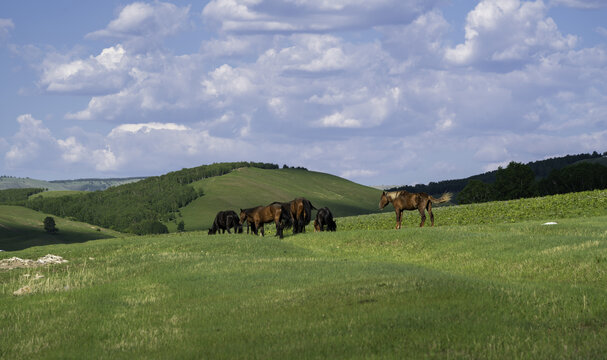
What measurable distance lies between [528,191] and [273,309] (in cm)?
11365

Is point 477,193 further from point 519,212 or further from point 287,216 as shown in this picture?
point 287,216

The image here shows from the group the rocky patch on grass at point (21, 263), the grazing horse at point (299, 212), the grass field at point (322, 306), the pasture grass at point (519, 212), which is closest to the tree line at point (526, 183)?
the pasture grass at point (519, 212)

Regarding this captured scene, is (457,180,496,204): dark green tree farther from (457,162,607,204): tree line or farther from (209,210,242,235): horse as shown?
(209,210,242,235): horse

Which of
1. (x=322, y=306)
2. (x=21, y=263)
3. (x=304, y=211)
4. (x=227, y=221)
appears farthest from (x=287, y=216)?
(x=322, y=306)

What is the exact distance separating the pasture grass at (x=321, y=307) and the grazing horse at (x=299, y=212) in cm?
1288

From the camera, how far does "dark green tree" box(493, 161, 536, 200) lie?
119438 millimetres

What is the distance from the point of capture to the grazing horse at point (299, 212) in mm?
40544

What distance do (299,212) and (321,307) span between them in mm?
25482

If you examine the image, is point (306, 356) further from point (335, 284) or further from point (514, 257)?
point (514, 257)

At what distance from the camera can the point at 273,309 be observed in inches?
623

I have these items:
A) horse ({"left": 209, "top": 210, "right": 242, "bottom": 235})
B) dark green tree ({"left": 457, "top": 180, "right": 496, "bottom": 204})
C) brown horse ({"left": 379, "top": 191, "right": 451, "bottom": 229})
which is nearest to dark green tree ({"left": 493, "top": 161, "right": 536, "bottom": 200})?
dark green tree ({"left": 457, "top": 180, "right": 496, "bottom": 204})

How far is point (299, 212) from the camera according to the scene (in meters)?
41.1

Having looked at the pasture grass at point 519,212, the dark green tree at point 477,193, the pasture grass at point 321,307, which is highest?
the dark green tree at point 477,193

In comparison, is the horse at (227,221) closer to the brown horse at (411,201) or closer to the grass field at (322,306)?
the brown horse at (411,201)
